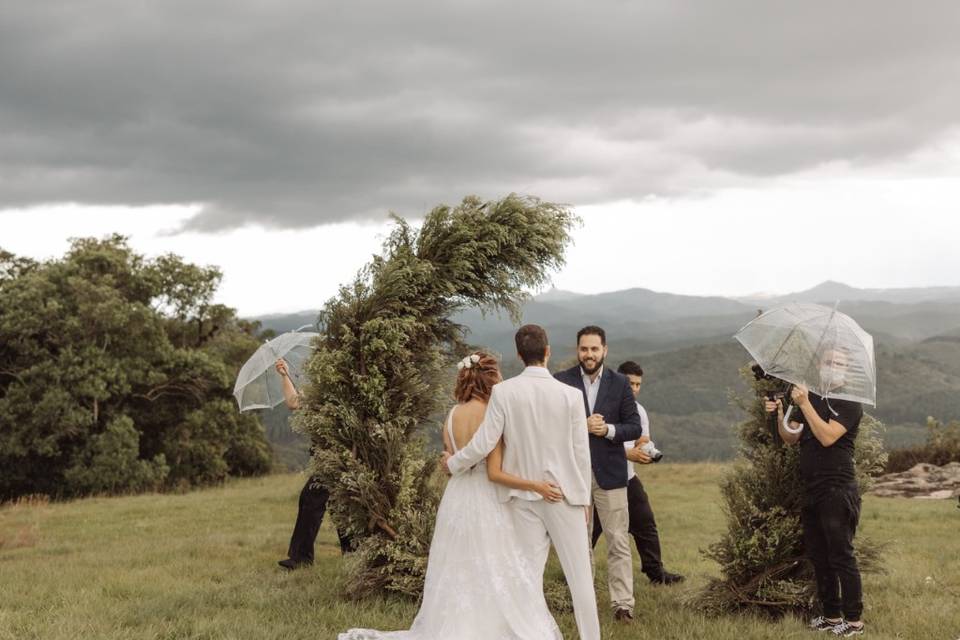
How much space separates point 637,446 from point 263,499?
15.5m

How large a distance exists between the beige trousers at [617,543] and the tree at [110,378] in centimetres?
2945

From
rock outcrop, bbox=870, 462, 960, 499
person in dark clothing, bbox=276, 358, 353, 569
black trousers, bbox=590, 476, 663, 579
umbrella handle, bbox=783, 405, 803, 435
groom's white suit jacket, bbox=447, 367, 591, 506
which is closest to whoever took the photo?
groom's white suit jacket, bbox=447, 367, 591, 506

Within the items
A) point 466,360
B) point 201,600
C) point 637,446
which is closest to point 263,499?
point 201,600

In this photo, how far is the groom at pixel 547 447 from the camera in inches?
259

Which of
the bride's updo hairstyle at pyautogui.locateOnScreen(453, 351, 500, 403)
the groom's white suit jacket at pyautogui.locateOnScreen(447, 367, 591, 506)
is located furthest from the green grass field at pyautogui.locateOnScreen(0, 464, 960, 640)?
the bride's updo hairstyle at pyautogui.locateOnScreen(453, 351, 500, 403)

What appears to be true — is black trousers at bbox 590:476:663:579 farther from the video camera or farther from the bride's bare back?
the bride's bare back

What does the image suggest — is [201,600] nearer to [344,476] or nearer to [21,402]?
[344,476]

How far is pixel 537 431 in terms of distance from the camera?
6621mm

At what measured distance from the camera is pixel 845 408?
7477 millimetres

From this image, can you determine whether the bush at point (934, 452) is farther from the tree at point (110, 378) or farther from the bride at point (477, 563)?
the tree at point (110, 378)

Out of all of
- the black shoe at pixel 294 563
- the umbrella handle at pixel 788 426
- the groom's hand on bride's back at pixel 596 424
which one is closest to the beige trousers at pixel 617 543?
the groom's hand on bride's back at pixel 596 424

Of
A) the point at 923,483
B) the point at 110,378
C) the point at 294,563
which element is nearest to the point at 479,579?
the point at 294,563

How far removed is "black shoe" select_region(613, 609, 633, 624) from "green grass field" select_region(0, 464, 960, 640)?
5.6 inches

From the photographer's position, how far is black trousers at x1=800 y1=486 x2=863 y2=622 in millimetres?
7457
